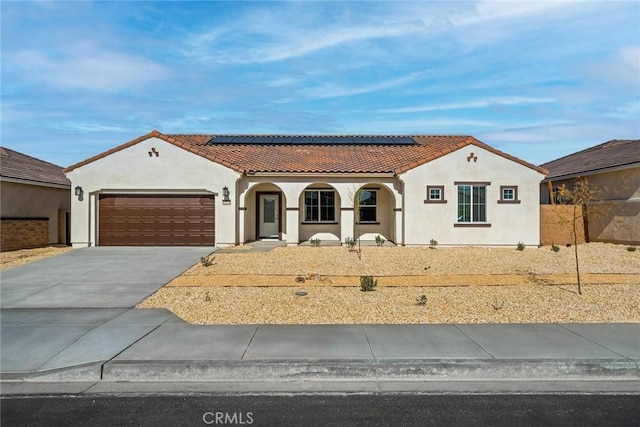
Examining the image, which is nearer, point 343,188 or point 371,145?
point 343,188

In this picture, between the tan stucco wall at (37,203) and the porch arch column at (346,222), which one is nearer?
the tan stucco wall at (37,203)

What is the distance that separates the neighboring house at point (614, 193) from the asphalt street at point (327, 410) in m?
15.4

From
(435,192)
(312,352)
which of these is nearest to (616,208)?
(435,192)

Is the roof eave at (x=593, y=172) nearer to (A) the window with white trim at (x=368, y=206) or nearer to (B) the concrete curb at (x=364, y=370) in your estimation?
(A) the window with white trim at (x=368, y=206)

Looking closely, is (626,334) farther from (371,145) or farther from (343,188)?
(371,145)

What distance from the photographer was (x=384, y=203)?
20500 mm

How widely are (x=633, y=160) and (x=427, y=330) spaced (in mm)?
16901

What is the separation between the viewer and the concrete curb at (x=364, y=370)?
5789 mm

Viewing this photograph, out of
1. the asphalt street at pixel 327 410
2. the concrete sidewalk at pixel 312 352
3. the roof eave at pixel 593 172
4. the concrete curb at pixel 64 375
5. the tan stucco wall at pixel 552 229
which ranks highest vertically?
the roof eave at pixel 593 172

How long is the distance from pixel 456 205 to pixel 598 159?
10.3m

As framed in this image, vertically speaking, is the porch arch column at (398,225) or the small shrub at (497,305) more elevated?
the porch arch column at (398,225)

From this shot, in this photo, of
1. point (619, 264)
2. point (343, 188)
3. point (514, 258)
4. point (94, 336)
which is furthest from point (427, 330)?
point (343, 188)

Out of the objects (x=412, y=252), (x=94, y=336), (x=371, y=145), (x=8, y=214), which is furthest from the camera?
(x=371, y=145)

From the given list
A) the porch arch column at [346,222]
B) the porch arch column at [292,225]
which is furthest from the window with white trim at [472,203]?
the porch arch column at [292,225]
